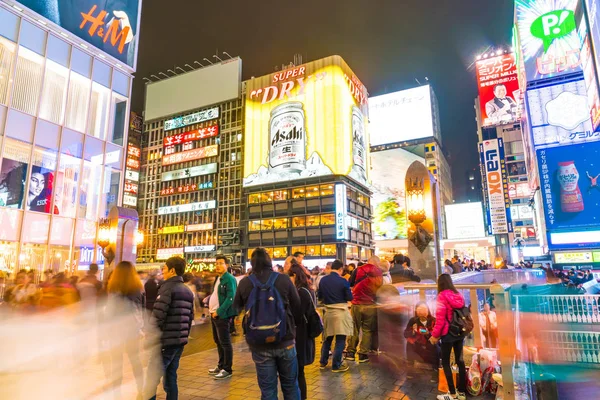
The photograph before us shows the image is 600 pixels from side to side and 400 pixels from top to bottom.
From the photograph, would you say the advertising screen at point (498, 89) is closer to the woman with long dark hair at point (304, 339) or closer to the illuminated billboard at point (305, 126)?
the illuminated billboard at point (305, 126)

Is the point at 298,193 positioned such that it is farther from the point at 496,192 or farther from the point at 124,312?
the point at 124,312

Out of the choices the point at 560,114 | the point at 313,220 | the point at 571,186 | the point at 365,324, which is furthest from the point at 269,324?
the point at 313,220

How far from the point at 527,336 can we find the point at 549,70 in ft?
128

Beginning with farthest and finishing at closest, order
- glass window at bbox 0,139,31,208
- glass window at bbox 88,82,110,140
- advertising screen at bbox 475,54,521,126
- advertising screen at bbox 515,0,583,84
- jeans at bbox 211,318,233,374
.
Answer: advertising screen at bbox 475,54,521,126 < advertising screen at bbox 515,0,583,84 < glass window at bbox 88,82,110,140 < glass window at bbox 0,139,31,208 < jeans at bbox 211,318,233,374

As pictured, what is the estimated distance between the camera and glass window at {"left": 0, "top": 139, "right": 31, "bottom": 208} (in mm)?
17500

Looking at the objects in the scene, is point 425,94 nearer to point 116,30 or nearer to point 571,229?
point 571,229

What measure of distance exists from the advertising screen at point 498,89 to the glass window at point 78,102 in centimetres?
4505

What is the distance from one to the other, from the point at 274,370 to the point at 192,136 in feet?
209

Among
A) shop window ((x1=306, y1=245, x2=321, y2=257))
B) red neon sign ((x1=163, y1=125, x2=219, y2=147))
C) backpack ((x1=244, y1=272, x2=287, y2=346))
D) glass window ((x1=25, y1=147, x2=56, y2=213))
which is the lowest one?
backpack ((x1=244, y1=272, x2=287, y2=346))

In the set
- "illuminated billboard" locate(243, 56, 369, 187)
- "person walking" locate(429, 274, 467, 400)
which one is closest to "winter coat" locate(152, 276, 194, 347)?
"person walking" locate(429, 274, 467, 400)

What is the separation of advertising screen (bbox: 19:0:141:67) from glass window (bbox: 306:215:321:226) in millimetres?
32588

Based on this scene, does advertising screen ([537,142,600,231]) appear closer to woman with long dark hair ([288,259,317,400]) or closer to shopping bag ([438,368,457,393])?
shopping bag ([438,368,457,393])

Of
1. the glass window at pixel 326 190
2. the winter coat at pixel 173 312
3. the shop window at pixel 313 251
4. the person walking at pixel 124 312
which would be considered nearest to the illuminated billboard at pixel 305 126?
the glass window at pixel 326 190

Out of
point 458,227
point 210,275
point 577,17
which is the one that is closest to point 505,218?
point 458,227
